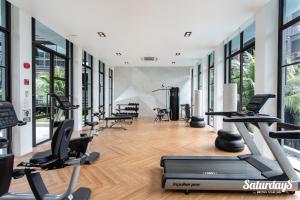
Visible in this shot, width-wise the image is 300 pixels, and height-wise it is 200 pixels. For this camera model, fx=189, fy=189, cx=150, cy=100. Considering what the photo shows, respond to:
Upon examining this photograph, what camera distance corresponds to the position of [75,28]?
5027 mm

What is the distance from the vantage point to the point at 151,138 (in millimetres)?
5652

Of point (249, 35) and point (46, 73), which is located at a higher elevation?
point (249, 35)

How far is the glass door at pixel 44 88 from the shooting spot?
4.75 m

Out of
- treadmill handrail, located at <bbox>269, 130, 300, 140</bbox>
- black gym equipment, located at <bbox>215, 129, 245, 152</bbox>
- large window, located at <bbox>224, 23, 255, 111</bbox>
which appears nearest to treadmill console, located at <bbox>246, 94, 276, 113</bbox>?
treadmill handrail, located at <bbox>269, 130, 300, 140</bbox>

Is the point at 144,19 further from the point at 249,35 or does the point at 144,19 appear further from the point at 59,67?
the point at 59,67

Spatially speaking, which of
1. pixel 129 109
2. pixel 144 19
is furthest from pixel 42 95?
pixel 129 109

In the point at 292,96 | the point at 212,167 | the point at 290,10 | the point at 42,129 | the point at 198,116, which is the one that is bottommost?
the point at 212,167

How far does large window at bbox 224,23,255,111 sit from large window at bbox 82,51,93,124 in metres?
5.65

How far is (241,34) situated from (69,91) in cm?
570

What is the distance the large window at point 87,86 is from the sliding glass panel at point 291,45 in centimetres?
668

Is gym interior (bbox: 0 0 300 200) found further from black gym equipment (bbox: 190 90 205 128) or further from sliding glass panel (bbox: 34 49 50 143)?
black gym equipment (bbox: 190 90 205 128)

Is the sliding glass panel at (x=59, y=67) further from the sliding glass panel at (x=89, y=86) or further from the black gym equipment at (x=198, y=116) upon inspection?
the black gym equipment at (x=198, y=116)

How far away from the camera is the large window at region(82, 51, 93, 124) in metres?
7.80

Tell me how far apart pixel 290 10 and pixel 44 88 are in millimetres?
5891
